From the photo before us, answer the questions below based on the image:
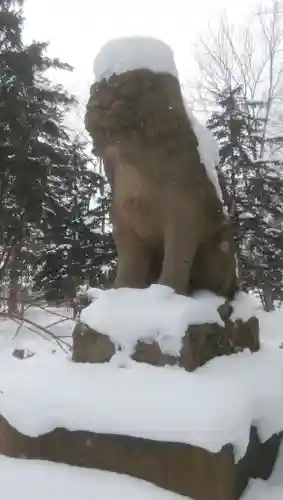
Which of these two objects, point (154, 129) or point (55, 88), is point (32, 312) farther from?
point (154, 129)

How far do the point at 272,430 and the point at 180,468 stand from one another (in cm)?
51

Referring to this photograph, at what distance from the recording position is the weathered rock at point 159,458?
192cm

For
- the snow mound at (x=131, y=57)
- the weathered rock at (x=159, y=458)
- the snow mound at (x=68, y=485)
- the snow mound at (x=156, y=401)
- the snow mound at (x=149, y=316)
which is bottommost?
the snow mound at (x=68, y=485)

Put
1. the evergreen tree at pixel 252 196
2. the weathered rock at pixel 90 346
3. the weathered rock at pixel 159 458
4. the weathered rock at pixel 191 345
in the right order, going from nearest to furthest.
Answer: the weathered rock at pixel 159 458 → the weathered rock at pixel 191 345 → the weathered rock at pixel 90 346 → the evergreen tree at pixel 252 196

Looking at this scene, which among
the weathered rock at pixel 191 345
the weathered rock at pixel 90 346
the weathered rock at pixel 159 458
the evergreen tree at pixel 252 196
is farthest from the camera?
the evergreen tree at pixel 252 196

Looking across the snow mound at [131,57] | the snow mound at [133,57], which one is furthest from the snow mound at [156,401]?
the snow mound at [131,57]

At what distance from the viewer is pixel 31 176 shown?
33.4 feet

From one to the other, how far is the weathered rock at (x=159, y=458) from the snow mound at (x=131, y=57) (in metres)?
1.58

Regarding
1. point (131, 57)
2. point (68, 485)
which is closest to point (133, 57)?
point (131, 57)

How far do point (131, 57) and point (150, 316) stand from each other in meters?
1.16

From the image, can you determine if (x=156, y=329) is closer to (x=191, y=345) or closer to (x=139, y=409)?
(x=191, y=345)

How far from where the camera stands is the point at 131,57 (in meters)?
2.29

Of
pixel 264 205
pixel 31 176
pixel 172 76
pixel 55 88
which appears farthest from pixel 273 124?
pixel 172 76

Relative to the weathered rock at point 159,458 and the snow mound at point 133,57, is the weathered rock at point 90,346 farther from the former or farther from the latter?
the snow mound at point 133,57
